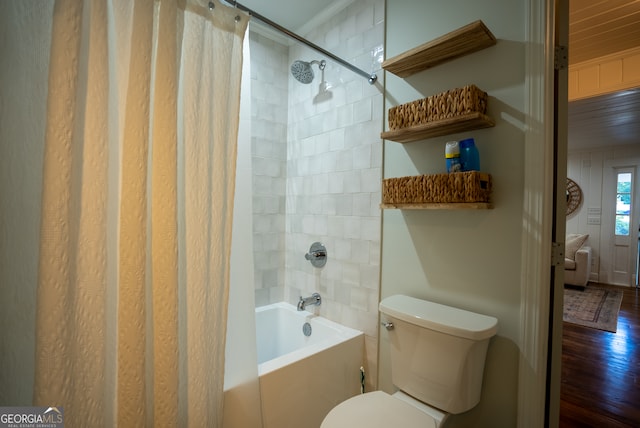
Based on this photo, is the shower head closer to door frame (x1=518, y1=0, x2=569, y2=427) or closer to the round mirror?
door frame (x1=518, y1=0, x2=569, y2=427)

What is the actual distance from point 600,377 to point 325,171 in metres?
2.68

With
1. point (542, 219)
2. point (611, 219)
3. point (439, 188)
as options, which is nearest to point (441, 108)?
point (439, 188)

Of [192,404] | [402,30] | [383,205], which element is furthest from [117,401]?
[402,30]

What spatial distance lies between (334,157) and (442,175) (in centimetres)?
82

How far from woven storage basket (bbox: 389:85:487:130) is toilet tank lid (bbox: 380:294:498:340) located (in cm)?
82

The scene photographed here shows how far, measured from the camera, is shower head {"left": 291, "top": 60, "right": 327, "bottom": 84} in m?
1.82

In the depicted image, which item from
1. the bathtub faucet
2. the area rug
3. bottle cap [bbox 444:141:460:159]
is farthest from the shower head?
the area rug

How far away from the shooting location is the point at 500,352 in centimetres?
119

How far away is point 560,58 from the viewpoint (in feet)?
3.65

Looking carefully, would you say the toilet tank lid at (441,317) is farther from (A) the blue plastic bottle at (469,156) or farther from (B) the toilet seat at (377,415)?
(A) the blue plastic bottle at (469,156)

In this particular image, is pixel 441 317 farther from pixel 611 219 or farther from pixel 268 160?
pixel 611 219

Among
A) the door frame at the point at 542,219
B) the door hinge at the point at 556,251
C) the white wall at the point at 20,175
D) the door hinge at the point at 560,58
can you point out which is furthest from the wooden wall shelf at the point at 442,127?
the white wall at the point at 20,175

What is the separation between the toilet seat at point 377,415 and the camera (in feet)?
3.45

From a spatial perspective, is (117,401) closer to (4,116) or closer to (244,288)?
(244,288)
